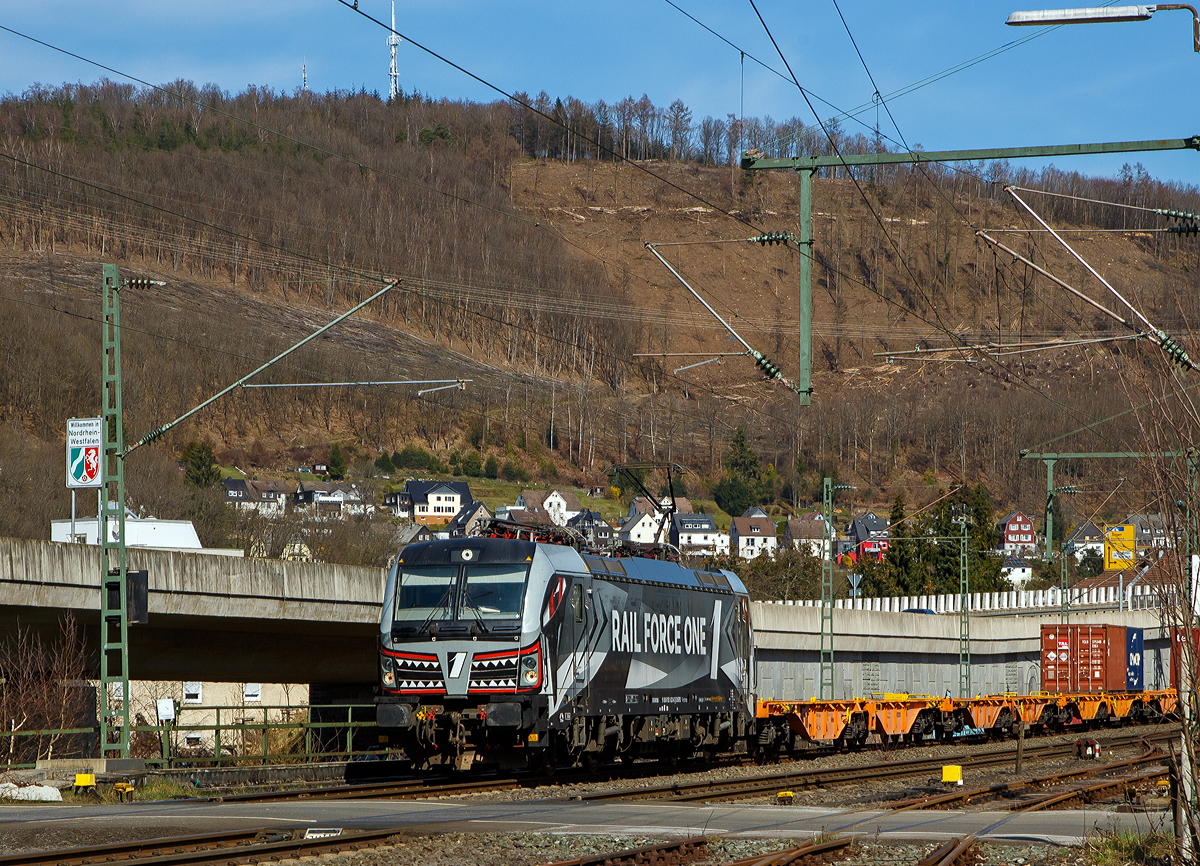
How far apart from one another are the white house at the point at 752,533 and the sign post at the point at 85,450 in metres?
151

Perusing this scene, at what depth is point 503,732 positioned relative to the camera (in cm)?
2078

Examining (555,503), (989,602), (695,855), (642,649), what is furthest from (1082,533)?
(695,855)

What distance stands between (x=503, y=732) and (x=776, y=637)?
2412 centimetres

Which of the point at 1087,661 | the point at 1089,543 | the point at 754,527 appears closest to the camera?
the point at 1087,661

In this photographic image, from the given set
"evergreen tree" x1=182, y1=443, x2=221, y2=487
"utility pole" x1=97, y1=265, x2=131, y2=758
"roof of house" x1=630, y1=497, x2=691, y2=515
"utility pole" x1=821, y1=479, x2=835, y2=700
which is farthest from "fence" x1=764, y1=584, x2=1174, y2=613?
"roof of house" x1=630, y1=497, x2=691, y2=515

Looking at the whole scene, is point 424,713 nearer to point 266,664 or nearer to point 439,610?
point 439,610

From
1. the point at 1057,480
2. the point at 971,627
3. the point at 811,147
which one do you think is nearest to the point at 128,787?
the point at 811,147

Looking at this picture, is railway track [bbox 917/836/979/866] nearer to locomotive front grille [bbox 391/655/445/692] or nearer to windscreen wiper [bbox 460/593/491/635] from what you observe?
windscreen wiper [bbox 460/593/491/635]

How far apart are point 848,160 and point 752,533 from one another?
16401 cm

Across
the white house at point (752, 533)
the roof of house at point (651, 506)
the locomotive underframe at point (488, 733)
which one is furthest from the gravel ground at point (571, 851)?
the roof of house at point (651, 506)

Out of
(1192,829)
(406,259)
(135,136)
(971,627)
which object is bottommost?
(971,627)

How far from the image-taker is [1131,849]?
42.0ft

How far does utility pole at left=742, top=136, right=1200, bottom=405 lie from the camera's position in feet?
54.0

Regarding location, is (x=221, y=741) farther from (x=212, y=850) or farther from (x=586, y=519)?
(x=586, y=519)
